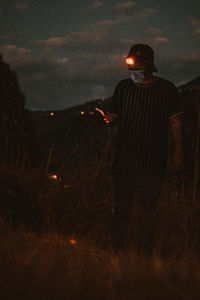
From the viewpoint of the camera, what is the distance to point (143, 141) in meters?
2.59

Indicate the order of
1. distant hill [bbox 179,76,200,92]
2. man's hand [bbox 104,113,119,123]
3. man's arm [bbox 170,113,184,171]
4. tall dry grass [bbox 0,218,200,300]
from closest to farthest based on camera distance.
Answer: tall dry grass [bbox 0,218,200,300], man's arm [bbox 170,113,184,171], man's hand [bbox 104,113,119,123], distant hill [bbox 179,76,200,92]

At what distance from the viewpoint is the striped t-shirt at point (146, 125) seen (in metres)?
2.56

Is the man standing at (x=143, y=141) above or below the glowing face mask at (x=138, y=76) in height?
below

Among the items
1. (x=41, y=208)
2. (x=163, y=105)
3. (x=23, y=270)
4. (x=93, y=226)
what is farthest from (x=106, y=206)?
(x=23, y=270)

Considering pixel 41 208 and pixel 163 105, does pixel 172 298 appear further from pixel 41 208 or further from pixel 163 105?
pixel 41 208

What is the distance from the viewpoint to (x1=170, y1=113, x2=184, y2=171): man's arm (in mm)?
2533

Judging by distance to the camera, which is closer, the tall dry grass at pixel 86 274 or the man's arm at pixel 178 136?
the tall dry grass at pixel 86 274

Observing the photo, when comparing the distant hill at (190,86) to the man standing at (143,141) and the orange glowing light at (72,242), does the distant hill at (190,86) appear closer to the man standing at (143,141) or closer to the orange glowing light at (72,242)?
the man standing at (143,141)

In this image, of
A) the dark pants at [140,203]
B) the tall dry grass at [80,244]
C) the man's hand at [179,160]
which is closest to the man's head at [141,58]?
the man's hand at [179,160]

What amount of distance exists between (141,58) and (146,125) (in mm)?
499

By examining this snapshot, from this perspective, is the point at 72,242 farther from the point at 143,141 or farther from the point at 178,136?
the point at 178,136

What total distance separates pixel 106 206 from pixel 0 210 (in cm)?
106

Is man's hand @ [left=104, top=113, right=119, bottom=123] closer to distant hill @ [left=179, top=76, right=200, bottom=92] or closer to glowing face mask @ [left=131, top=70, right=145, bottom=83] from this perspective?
glowing face mask @ [left=131, top=70, right=145, bottom=83]

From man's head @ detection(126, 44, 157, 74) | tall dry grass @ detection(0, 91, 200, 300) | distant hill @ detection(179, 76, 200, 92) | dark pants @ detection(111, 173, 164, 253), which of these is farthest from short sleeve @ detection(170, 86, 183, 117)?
distant hill @ detection(179, 76, 200, 92)
